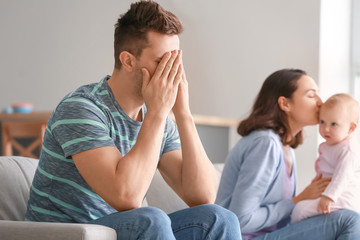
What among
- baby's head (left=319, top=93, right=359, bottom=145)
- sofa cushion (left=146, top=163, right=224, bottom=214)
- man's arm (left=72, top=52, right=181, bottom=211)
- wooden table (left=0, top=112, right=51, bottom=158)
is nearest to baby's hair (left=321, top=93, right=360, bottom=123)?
baby's head (left=319, top=93, right=359, bottom=145)

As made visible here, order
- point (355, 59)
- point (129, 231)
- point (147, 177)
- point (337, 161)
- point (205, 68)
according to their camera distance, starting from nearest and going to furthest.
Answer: point (129, 231) → point (147, 177) → point (337, 161) → point (355, 59) → point (205, 68)

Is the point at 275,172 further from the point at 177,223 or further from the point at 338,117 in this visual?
the point at 177,223

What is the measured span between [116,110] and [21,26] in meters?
4.58

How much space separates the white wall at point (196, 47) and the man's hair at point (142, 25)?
265 centimetres

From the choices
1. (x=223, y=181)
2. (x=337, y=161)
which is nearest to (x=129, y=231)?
(x=223, y=181)

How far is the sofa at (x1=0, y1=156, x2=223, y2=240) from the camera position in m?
1.13

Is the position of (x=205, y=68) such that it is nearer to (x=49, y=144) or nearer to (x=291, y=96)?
(x=291, y=96)

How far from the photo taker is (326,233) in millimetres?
1951

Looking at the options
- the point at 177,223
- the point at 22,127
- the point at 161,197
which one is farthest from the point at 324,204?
the point at 22,127

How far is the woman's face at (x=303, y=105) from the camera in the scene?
2.24 m

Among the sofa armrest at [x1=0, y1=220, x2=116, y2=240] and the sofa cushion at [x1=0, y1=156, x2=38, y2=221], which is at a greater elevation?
the sofa armrest at [x1=0, y1=220, x2=116, y2=240]

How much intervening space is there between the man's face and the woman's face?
853 millimetres

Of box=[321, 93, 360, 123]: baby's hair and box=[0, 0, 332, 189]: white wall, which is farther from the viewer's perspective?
box=[0, 0, 332, 189]: white wall

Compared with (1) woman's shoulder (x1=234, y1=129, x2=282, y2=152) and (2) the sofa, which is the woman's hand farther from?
(2) the sofa
